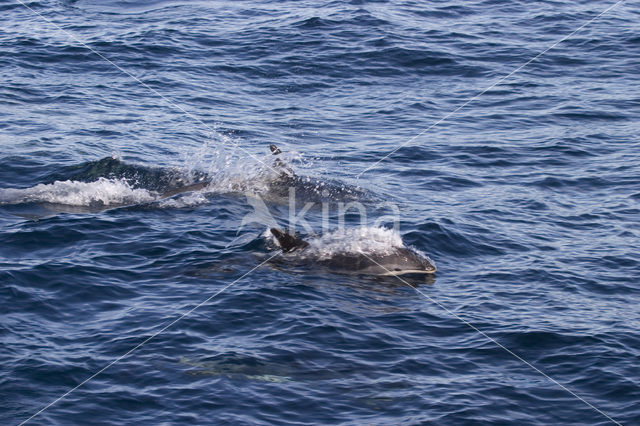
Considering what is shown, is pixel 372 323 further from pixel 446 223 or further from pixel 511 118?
pixel 511 118

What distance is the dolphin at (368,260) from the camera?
50.4 feet

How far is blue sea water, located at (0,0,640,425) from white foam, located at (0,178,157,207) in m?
0.06

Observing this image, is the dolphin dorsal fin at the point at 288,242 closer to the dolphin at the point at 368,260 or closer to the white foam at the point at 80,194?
the dolphin at the point at 368,260

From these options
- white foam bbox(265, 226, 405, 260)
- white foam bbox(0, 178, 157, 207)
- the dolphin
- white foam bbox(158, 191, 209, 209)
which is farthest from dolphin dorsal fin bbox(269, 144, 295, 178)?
the dolphin

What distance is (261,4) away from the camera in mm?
36969

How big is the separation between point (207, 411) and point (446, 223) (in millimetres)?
8807

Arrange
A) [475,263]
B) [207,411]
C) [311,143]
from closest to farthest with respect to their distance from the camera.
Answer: [207,411]
[475,263]
[311,143]

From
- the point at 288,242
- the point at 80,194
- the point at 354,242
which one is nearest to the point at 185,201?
the point at 80,194

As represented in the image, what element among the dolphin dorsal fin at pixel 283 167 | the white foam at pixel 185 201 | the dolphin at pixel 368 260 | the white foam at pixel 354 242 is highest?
the dolphin dorsal fin at pixel 283 167

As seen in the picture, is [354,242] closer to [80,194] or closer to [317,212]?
[317,212]

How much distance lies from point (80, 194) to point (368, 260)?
7.13 metres

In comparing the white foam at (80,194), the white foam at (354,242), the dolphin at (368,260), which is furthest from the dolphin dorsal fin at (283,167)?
the dolphin at (368,260)

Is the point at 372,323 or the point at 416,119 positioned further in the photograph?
the point at 416,119

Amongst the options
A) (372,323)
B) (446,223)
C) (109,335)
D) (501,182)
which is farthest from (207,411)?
(501,182)
